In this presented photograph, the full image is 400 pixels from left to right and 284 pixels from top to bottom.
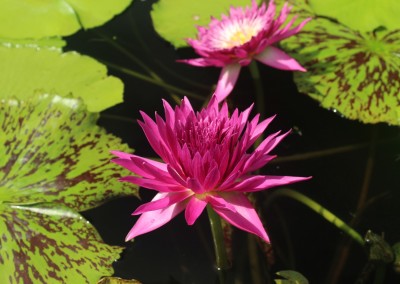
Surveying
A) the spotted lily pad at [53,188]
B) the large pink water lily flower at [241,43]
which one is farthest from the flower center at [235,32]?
the spotted lily pad at [53,188]

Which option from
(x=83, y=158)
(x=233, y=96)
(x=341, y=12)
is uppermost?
(x=341, y=12)

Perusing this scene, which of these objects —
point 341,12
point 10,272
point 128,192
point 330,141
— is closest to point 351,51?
point 341,12

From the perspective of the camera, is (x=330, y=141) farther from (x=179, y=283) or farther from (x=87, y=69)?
(x=87, y=69)

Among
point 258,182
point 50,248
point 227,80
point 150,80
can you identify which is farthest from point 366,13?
point 50,248

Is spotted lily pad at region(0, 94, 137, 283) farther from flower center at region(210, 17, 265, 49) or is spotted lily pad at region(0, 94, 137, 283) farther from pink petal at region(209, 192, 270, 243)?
flower center at region(210, 17, 265, 49)

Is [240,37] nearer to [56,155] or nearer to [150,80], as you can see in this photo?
[150,80]

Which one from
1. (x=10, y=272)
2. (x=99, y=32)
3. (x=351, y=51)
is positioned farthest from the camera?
(x=99, y=32)

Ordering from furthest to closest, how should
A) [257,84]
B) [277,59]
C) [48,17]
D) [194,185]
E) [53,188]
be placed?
[48,17]
[257,84]
[277,59]
[53,188]
[194,185]

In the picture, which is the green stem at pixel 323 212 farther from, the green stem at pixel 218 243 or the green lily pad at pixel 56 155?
the green lily pad at pixel 56 155
